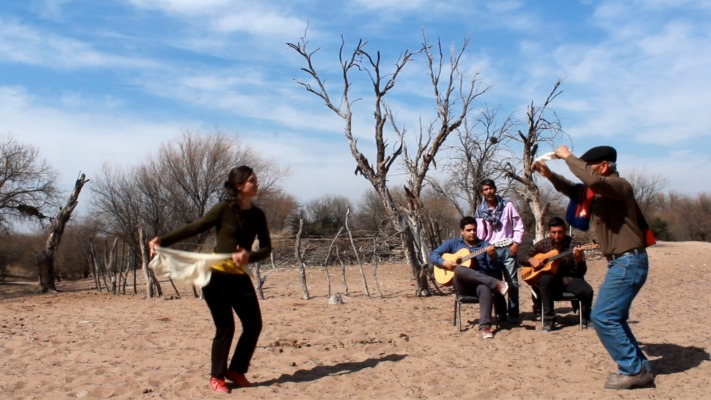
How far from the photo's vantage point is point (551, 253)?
7.47m

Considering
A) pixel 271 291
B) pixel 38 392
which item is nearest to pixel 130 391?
pixel 38 392

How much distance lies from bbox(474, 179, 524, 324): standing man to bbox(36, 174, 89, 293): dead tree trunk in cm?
1492

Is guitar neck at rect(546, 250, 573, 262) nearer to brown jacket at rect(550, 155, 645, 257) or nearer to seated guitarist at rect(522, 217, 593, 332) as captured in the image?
seated guitarist at rect(522, 217, 593, 332)

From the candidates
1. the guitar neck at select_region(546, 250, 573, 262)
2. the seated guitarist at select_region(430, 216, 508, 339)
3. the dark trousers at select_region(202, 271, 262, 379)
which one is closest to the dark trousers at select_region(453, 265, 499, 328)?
the seated guitarist at select_region(430, 216, 508, 339)

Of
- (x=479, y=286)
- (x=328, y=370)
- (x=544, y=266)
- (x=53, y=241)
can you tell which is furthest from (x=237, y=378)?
(x=53, y=241)

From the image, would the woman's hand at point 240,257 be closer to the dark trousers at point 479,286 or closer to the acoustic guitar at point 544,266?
the dark trousers at point 479,286

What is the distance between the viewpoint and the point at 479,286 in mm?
7336

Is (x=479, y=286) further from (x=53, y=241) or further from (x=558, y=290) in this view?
(x=53, y=241)

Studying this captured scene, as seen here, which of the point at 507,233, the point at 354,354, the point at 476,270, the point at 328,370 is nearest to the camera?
the point at 328,370

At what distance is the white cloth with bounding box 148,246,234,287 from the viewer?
5.00m

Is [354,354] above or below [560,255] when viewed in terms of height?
below

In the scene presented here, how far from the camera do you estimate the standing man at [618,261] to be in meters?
4.93

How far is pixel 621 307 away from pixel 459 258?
272 cm

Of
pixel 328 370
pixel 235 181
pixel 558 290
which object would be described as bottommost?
pixel 328 370
